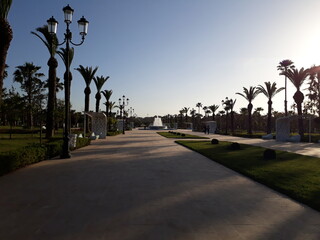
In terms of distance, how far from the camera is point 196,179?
8289mm

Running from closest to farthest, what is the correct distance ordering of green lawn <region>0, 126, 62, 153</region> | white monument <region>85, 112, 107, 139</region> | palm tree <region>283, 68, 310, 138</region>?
green lawn <region>0, 126, 62, 153</region> < white monument <region>85, 112, 107, 139</region> < palm tree <region>283, 68, 310, 138</region>

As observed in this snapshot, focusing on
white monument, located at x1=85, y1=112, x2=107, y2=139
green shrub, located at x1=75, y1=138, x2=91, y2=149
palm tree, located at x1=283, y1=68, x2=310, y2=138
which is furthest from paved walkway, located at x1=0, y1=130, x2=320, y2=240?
palm tree, located at x1=283, y1=68, x2=310, y2=138

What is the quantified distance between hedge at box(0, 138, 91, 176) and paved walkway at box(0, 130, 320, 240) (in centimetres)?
59

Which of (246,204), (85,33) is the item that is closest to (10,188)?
(246,204)

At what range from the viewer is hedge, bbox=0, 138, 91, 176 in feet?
29.1

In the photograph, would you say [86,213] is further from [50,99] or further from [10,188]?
[50,99]

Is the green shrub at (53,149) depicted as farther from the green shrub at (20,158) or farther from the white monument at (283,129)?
the white monument at (283,129)

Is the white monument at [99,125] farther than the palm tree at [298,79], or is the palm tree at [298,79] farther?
the palm tree at [298,79]

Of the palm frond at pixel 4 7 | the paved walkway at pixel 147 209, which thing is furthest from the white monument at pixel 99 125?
the paved walkway at pixel 147 209

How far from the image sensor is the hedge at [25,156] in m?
8.86

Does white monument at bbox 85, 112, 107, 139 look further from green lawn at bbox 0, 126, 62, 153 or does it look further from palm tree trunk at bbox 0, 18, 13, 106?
palm tree trunk at bbox 0, 18, 13, 106

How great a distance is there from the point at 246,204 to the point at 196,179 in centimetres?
271

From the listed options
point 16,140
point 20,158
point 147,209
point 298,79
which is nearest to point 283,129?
point 298,79

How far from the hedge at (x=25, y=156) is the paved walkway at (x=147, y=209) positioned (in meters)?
0.59
